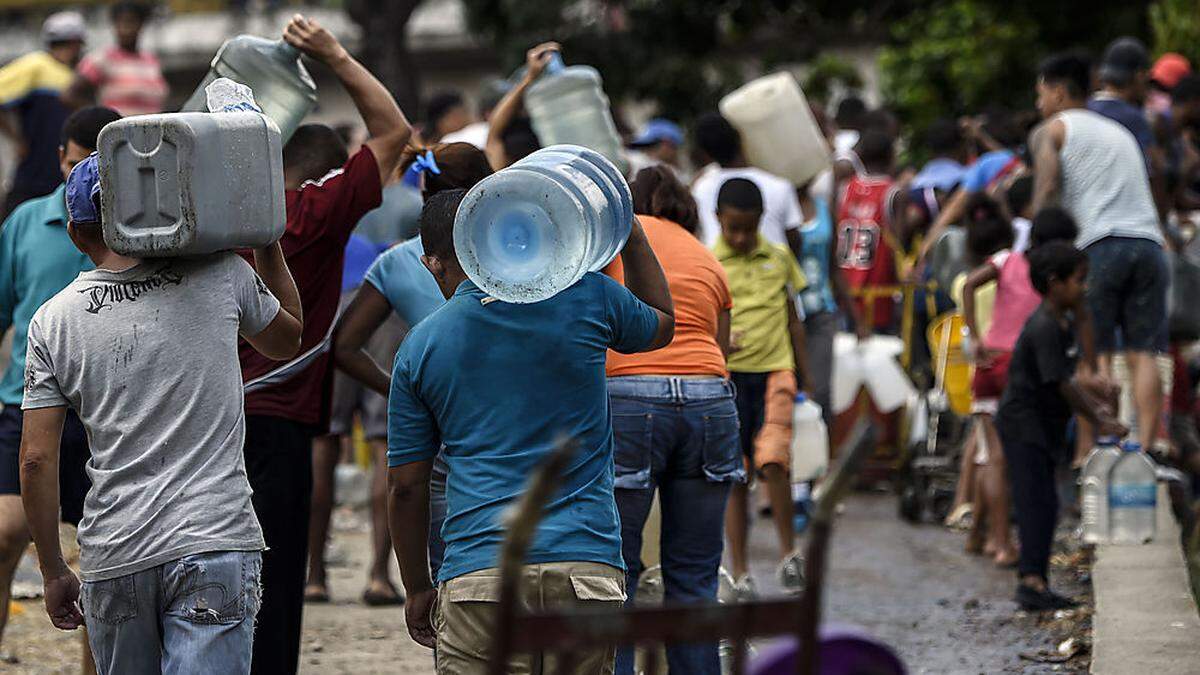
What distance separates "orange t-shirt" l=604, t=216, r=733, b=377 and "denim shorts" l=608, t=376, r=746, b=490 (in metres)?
0.04

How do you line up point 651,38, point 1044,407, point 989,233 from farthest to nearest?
point 651,38 < point 989,233 < point 1044,407

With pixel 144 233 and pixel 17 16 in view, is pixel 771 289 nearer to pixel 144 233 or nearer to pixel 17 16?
pixel 144 233

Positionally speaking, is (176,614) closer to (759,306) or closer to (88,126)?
(88,126)

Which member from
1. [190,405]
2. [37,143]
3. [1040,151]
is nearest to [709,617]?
[190,405]

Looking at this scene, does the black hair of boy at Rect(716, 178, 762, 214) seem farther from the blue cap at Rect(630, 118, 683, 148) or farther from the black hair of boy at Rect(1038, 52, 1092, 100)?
the blue cap at Rect(630, 118, 683, 148)

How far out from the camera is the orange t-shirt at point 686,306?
6.09 metres

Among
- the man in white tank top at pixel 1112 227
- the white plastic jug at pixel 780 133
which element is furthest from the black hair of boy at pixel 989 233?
the white plastic jug at pixel 780 133

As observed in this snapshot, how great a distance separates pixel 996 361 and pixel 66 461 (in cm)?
501

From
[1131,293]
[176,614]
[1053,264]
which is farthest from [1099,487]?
[176,614]

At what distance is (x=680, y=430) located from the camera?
608 cm

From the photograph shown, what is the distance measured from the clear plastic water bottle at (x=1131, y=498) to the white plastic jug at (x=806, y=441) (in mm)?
1397

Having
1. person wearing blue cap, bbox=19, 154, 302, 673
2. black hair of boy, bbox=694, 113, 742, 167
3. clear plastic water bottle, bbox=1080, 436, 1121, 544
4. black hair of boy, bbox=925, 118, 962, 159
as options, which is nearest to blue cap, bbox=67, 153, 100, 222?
person wearing blue cap, bbox=19, 154, 302, 673

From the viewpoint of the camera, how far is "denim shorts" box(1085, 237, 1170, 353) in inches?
378

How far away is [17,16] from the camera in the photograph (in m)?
42.3
